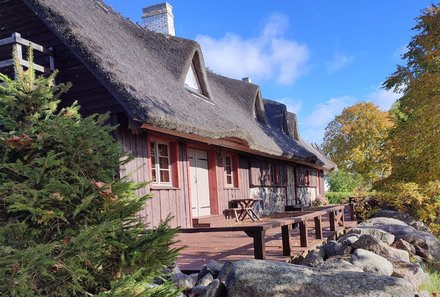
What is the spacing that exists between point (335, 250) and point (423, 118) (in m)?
4.33

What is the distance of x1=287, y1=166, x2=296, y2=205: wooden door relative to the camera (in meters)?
18.3

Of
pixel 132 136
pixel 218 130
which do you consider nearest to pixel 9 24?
pixel 132 136

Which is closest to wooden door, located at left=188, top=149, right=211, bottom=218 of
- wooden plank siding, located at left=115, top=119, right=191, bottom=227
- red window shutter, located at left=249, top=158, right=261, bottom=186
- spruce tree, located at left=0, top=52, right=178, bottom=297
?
wooden plank siding, located at left=115, top=119, right=191, bottom=227

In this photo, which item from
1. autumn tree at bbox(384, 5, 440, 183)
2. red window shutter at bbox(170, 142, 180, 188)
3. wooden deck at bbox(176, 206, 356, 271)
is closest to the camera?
wooden deck at bbox(176, 206, 356, 271)

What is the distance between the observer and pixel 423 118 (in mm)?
9141

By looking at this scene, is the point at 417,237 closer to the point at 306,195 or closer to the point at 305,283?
the point at 305,283

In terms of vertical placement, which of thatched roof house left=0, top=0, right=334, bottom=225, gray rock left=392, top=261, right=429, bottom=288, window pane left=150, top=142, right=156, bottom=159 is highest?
thatched roof house left=0, top=0, right=334, bottom=225

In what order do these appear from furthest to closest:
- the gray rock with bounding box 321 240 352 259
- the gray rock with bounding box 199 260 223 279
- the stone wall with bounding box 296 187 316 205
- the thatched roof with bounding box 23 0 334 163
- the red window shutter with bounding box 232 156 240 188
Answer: the stone wall with bounding box 296 187 316 205 → the red window shutter with bounding box 232 156 240 188 → the thatched roof with bounding box 23 0 334 163 → the gray rock with bounding box 321 240 352 259 → the gray rock with bounding box 199 260 223 279

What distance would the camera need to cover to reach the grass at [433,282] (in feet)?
21.1

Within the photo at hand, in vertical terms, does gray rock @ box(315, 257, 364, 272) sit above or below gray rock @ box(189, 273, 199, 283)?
below

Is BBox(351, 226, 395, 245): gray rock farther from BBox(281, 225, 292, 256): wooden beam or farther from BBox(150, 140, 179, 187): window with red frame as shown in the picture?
BBox(150, 140, 179, 187): window with red frame

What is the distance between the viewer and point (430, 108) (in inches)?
349

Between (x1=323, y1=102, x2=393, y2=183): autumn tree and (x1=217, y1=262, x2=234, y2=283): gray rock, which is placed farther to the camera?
(x1=323, y1=102, x2=393, y2=183): autumn tree

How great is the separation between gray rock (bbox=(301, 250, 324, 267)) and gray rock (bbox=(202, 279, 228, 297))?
2.02 meters
